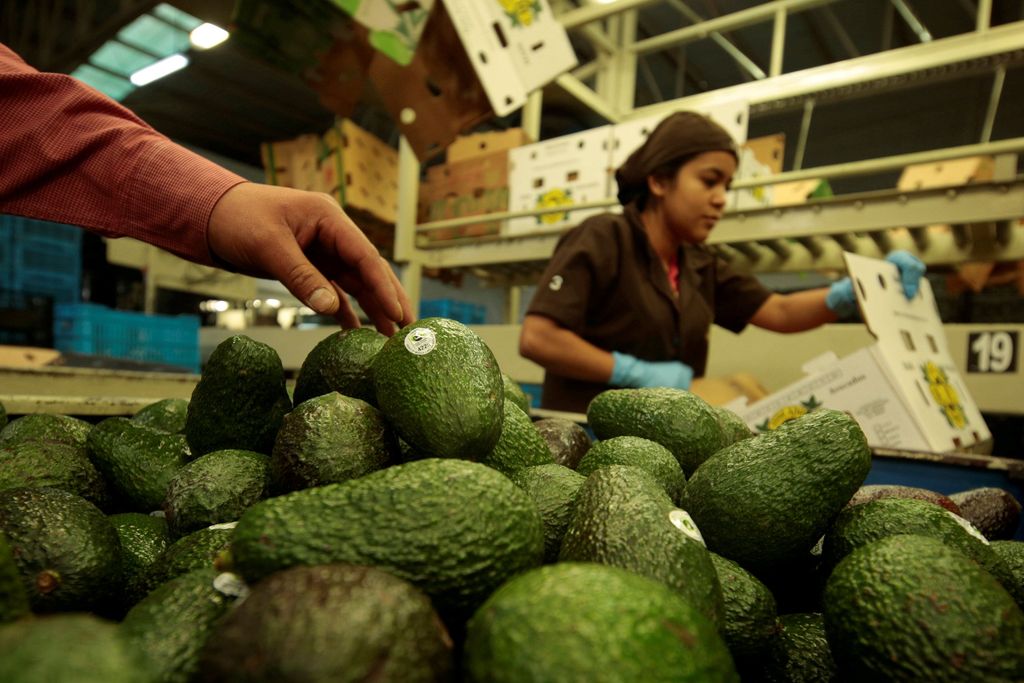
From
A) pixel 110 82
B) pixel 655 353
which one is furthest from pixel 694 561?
pixel 110 82

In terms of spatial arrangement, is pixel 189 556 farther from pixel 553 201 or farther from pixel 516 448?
pixel 553 201

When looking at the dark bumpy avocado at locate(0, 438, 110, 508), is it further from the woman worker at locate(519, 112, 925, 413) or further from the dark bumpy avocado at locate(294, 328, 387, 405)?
the woman worker at locate(519, 112, 925, 413)

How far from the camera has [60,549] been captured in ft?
2.14

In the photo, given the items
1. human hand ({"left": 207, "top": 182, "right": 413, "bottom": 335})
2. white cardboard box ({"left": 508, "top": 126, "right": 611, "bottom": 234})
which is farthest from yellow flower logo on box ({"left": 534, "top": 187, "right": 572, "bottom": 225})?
human hand ({"left": 207, "top": 182, "right": 413, "bottom": 335})

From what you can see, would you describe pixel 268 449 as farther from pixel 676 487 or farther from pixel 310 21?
pixel 310 21

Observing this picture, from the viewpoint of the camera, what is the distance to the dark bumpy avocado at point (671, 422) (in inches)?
41.3

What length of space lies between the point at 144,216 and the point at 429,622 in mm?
1145

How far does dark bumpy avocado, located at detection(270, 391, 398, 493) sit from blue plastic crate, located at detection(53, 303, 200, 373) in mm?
4636

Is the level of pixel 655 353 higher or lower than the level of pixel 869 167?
lower

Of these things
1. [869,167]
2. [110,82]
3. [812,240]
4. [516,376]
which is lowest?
[516,376]

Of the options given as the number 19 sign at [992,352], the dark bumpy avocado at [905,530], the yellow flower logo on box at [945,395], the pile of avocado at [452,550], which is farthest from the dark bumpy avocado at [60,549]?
the number 19 sign at [992,352]

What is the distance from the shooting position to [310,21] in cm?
238

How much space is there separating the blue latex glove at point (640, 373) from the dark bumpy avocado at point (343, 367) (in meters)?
1.54

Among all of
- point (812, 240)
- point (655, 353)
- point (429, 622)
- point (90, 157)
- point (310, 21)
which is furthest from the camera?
point (812, 240)
